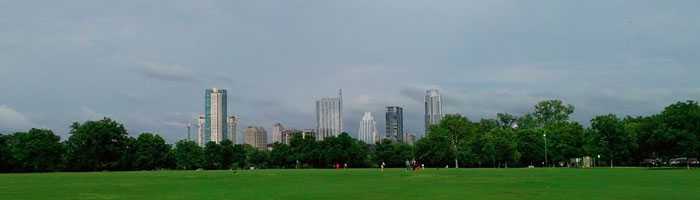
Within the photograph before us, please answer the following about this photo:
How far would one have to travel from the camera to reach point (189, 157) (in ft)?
431

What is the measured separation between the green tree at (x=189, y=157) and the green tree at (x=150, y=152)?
5.48 metres

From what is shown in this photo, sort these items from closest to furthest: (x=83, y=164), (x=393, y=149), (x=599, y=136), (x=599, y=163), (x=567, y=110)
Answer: (x=599, y=136), (x=599, y=163), (x=83, y=164), (x=393, y=149), (x=567, y=110)

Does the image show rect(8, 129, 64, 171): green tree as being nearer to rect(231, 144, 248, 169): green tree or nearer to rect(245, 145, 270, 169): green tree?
rect(231, 144, 248, 169): green tree

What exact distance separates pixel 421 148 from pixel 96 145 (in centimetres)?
5736

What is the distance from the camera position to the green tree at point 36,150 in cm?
10981

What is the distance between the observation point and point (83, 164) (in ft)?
392

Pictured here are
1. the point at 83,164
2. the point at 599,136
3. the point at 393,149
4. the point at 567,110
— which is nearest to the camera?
the point at 599,136

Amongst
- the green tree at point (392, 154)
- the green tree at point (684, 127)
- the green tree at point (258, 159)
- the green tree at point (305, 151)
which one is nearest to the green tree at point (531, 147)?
the green tree at point (392, 154)

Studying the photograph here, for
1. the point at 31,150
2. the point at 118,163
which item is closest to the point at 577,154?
the point at 118,163

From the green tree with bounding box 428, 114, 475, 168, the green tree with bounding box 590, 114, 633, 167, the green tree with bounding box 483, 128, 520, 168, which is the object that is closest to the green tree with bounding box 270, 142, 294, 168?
the green tree with bounding box 428, 114, 475, 168

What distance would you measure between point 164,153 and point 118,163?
833cm

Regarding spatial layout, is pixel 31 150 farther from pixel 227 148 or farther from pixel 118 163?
pixel 227 148

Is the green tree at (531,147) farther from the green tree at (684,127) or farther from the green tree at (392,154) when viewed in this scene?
the green tree at (684,127)

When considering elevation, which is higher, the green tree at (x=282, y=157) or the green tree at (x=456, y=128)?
the green tree at (x=456, y=128)
